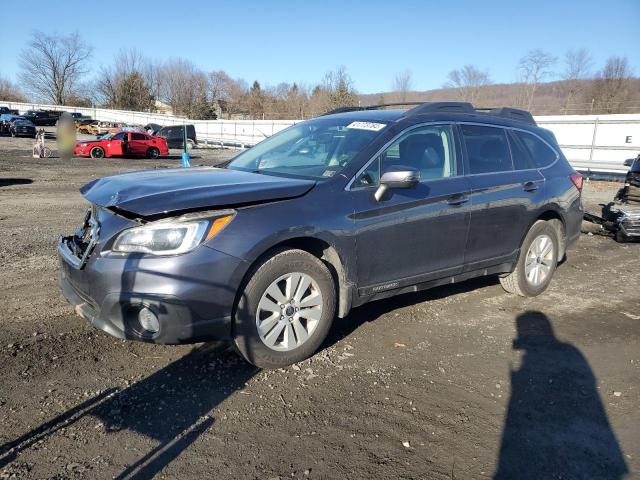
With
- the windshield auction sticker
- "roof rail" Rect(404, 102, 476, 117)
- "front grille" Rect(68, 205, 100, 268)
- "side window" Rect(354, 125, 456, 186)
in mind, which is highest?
"roof rail" Rect(404, 102, 476, 117)

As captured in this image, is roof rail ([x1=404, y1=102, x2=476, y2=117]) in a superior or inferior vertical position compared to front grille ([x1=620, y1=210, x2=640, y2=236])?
superior

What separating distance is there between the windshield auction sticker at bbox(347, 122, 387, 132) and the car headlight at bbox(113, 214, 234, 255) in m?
1.80

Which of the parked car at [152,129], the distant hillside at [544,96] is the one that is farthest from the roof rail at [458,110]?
the parked car at [152,129]

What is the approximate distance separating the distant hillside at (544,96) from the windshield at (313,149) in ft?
112

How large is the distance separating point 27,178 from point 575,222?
15.5 metres

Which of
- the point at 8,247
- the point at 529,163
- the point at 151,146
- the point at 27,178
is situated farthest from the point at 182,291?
the point at 151,146

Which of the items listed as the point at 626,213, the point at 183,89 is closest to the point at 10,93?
the point at 183,89

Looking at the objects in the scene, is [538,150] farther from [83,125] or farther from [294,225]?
[83,125]

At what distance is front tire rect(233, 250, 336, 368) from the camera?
3426mm

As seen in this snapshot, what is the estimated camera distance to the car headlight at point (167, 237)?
10.5ft

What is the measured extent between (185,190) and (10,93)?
109 metres

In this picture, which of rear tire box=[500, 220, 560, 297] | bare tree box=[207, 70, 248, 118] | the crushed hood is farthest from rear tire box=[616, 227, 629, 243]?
bare tree box=[207, 70, 248, 118]

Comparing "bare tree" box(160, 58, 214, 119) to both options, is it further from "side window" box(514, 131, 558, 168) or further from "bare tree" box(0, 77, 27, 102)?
"side window" box(514, 131, 558, 168)

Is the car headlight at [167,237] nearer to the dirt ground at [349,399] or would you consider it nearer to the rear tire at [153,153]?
the dirt ground at [349,399]
